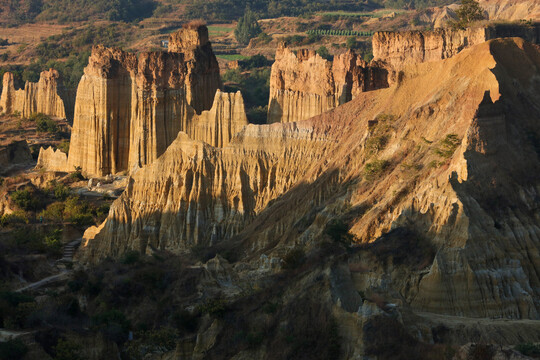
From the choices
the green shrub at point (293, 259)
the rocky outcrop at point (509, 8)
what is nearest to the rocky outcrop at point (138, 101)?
the green shrub at point (293, 259)

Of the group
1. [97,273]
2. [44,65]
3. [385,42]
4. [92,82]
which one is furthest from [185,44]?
[44,65]

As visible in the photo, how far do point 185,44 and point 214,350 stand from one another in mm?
43691

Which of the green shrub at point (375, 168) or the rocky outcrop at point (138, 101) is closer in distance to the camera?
the green shrub at point (375, 168)

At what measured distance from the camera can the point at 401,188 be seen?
47.2 metres

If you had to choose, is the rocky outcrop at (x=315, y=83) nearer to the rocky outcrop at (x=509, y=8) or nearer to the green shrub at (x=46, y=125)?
the rocky outcrop at (x=509, y=8)

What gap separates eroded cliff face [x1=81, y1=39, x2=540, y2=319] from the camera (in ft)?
134

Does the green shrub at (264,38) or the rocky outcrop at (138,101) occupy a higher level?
the rocky outcrop at (138,101)

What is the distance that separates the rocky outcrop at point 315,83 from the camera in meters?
66.0

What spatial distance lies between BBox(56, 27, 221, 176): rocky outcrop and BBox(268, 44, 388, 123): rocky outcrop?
601cm

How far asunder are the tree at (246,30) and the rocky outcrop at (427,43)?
11713 centimetres

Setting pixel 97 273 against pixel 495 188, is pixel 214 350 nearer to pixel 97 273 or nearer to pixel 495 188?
pixel 495 188

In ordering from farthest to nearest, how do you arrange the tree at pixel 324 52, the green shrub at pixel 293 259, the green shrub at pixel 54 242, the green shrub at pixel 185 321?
the tree at pixel 324 52 < the green shrub at pixel 54 242 < the green shrub at pixel 293 259 < the green shrub at pixel 185 321

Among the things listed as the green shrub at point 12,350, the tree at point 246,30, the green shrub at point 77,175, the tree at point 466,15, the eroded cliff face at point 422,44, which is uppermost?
the tree at point 466,15

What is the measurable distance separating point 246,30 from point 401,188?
144276mm
